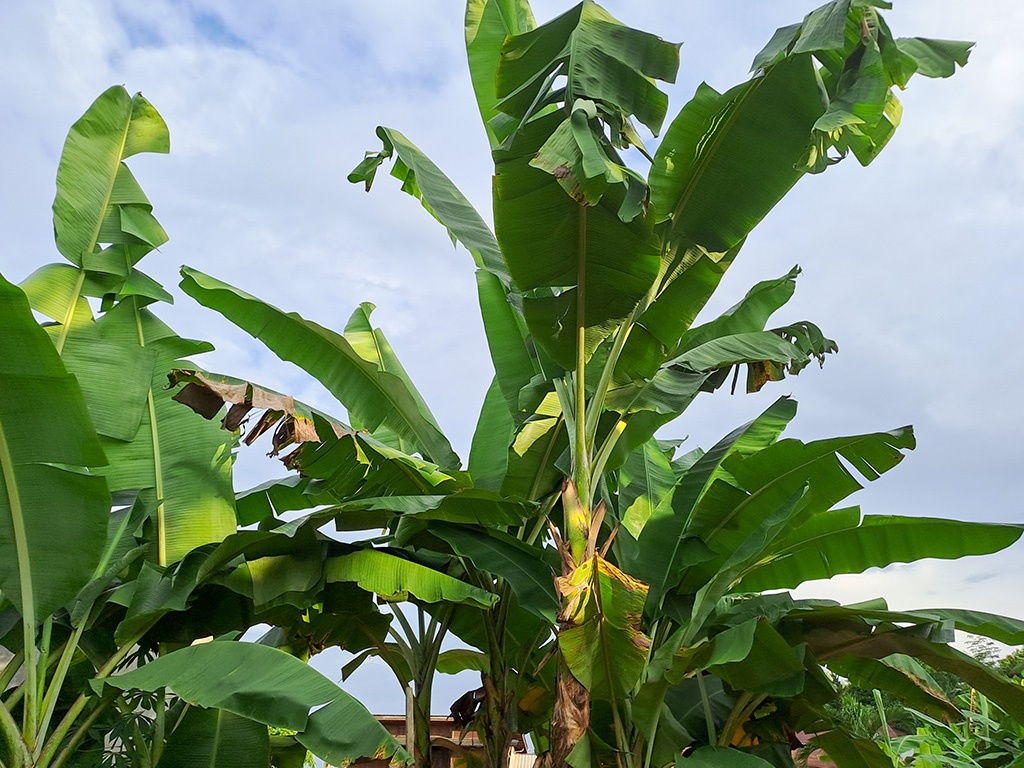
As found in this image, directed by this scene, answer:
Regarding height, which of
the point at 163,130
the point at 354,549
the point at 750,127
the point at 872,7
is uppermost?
the point at 163,130

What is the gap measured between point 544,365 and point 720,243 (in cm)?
103

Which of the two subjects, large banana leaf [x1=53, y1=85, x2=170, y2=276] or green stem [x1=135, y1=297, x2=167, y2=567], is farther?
large banana leaf [x1=53, y1=85, x2=170, y2=276]

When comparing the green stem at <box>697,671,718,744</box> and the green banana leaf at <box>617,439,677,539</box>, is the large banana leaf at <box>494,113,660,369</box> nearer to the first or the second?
the green banana leaf at <box>617,439,677,539</box>

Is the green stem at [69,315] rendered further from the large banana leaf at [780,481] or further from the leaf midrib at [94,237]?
the large banana leaf at [780,481]

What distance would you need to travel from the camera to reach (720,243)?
3.73 m

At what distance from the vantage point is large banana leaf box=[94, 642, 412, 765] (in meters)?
2.93

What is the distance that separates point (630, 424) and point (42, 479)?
261 centimetres

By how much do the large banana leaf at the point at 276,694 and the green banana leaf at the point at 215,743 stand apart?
0.81 metres

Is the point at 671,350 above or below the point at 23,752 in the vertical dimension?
above

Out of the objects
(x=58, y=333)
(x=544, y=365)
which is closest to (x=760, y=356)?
(x=544, y=365)

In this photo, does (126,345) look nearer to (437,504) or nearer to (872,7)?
(437,504)

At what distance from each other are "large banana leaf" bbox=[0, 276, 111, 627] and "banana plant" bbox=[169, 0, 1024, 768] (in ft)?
2.14

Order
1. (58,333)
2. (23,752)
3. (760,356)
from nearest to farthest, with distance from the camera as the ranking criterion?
1. (23,752)
2. (760,356)
3. (58,333)

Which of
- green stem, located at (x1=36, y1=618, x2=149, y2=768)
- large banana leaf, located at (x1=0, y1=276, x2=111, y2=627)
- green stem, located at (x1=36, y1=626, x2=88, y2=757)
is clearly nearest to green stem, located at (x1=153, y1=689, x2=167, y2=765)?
green stem, located at (x1=36, y1=618, x2=149, y2=768)
